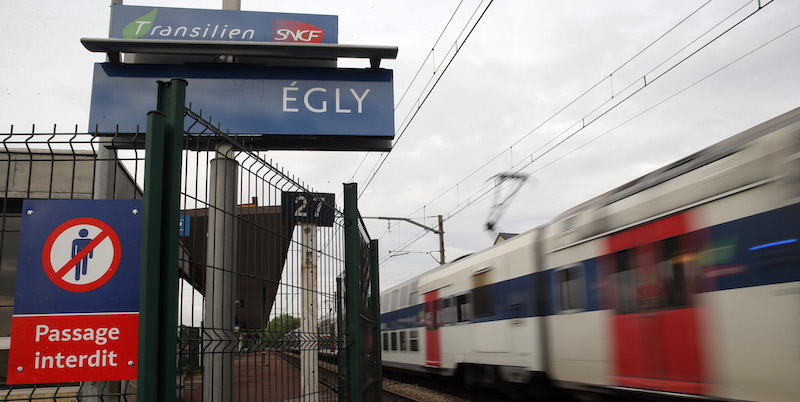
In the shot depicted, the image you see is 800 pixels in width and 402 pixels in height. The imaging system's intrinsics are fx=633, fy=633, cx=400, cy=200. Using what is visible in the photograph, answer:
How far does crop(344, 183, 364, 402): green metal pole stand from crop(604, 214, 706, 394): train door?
119 inches

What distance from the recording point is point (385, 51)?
7.19 meters

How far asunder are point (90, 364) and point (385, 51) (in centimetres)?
524

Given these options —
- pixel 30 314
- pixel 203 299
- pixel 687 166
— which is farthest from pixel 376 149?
pixel 30 314

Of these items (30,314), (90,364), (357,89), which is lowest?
(90,364)

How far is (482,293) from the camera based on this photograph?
1173 cm

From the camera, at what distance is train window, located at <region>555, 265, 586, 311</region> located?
7902 millimetres

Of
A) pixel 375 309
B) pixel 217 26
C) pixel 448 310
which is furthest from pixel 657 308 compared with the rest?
pixel 448 310

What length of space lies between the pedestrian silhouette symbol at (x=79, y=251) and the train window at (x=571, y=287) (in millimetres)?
6281

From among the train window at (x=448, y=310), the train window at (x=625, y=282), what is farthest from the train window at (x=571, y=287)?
the train window at (x=448, y=310)

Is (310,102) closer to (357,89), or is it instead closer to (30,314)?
(357,89)

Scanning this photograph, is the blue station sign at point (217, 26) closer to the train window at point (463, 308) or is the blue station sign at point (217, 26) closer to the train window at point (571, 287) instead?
the train window at point (571, 287)

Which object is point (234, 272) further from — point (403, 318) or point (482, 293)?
point (403, 318)

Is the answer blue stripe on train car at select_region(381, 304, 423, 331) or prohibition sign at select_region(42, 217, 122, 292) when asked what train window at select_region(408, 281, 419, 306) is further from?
prohibition sign at select_region(42, 217, 122, 292)

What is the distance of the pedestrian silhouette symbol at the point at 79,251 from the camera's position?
107 inches
